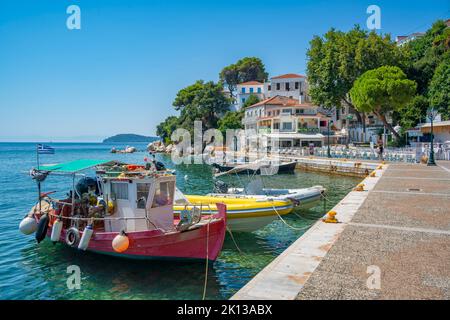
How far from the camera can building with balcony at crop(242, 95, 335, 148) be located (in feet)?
184

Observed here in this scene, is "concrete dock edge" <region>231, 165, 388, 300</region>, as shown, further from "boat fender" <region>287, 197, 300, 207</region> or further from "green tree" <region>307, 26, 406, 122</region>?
"green tree" <region>307, 26, 406, 122</region>

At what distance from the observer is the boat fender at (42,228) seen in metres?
12.4

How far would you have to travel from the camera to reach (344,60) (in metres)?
52.8

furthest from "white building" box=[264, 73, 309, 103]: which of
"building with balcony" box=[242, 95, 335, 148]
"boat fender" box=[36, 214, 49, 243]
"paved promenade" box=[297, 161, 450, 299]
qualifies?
"boat fender" box=[36, 214, 49, 243]

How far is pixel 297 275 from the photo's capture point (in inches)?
283

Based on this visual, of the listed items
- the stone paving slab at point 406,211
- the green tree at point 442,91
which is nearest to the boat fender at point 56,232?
the stone paving slab at point 406,211

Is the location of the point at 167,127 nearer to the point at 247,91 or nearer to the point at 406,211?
the point at 247,91

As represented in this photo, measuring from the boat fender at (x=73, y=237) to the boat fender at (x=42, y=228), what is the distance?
1218mm

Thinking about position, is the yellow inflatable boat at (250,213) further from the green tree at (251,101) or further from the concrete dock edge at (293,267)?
the green tree at (251,101)

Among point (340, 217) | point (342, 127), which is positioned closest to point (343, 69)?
point (342, 127)

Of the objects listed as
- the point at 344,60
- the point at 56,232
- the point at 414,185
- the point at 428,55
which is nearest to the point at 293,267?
the point at 56,232
